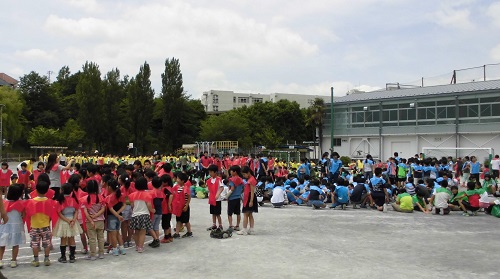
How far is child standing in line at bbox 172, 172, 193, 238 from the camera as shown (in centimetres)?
1009

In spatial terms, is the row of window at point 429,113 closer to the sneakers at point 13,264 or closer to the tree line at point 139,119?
the tree line at point 139,119

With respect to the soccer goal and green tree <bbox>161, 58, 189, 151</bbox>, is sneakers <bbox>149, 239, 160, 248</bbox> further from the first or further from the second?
green tree <bbox>161, 58, 189, 151</bbox>

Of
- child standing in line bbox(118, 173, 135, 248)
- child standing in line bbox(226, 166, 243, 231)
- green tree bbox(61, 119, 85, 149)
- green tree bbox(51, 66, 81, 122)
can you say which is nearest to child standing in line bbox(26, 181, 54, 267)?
child standing in line bbox(118, 173, 135, 248)

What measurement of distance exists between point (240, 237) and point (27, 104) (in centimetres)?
7051

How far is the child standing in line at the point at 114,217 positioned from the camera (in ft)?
28.2

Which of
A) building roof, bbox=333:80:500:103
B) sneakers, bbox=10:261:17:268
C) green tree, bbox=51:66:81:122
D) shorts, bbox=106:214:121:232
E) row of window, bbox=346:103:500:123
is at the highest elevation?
green tree, bbox=51:66:81:122

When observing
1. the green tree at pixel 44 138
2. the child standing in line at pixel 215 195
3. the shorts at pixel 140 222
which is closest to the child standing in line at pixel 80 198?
the shorts at pixel 140 222

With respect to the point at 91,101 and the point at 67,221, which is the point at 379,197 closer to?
the point at 67,221

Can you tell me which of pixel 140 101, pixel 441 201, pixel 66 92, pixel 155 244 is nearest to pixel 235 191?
pixel 155 244

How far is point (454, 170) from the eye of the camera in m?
25.1

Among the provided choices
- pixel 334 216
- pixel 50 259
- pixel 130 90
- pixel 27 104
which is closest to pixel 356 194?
pixel 334 216

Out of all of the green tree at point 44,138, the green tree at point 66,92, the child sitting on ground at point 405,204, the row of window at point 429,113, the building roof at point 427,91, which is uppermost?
the green tree at point 66,92

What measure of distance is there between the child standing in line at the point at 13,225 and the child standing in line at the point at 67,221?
1.96 feet

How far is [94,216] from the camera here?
27.3 feet
